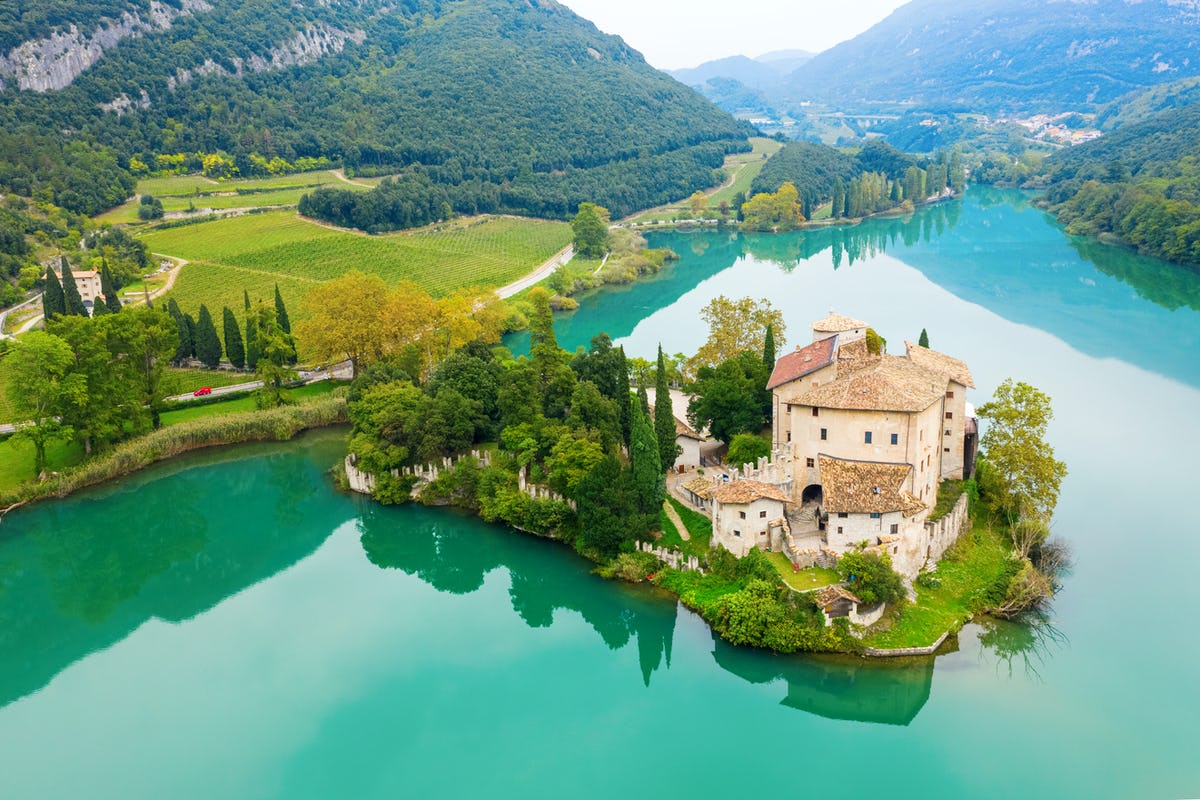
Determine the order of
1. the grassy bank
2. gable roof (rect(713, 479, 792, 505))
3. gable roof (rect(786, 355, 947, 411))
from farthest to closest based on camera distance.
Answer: the grassy bank → gable roof (rect(786, 355, 947, 411)) → gable roof (rect(713, 479, 792, 505))

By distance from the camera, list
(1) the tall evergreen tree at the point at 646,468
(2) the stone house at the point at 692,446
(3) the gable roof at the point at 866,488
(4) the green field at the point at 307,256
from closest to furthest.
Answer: (3) the gable roof at the point at 866,488
(1) the tall evergreen tree at the point at 646,468
(2) the stone house at the point at 692,446
(4) the green field at the point at 307,256

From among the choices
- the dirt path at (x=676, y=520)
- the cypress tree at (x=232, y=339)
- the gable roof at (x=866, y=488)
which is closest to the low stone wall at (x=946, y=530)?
the gable roof at (x=866, y=488)

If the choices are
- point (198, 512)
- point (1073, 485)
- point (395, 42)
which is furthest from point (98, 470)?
point (395, 42)

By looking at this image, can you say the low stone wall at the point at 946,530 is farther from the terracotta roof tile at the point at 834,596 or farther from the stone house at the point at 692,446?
the stone house at the point at 692,446

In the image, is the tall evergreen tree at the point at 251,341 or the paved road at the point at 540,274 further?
the paved road at the point at 540,274

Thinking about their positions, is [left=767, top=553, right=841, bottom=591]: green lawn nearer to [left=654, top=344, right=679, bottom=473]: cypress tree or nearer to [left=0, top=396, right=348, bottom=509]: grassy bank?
[left=654, top=344, right=679, bottom=473]: cypress tree

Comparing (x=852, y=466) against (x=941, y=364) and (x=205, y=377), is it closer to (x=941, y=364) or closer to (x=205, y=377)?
(x=941, y=364)

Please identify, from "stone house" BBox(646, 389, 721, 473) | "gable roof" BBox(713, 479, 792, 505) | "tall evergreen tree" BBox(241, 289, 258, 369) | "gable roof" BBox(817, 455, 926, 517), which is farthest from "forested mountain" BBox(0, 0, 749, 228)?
"gable roof" BBox(817, 455, 926, 517)
